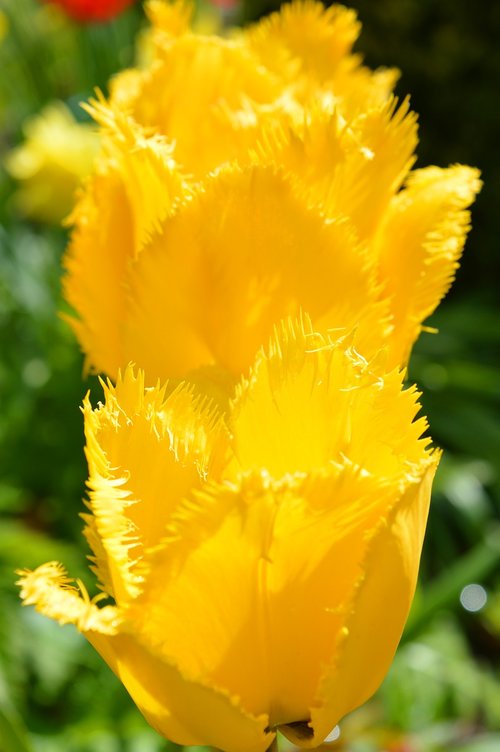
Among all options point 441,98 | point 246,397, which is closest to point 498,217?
point 441,98

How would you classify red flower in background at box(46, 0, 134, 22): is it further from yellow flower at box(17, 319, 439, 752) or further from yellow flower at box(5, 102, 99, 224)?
yellow flower at box(17, 319, 439, 752)

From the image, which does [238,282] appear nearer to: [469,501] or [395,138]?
[395,138]

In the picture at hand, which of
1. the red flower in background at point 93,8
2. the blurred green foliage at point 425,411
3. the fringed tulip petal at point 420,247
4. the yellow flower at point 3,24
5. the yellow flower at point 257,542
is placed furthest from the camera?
the yellow flower at point 3,24

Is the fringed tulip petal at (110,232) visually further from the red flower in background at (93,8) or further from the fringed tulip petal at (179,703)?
the red flower in background at (93,8)

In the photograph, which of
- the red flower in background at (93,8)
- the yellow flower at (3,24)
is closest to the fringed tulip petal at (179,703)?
the red flower in background at (93,8)

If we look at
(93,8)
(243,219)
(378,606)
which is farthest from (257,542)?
(93,8)

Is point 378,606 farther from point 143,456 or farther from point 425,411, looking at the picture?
point 425,411

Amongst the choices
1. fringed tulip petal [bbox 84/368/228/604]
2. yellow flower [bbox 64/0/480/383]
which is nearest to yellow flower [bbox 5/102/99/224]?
yellow flower [bbox 64/0/480/383]
